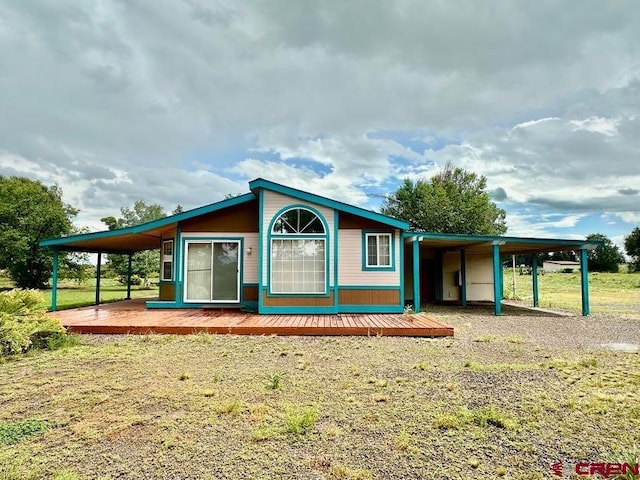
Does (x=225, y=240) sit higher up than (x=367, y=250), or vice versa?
(x=225, y=240)

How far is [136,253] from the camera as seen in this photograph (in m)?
24.8

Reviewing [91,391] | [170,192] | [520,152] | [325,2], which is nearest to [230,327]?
[91,391]

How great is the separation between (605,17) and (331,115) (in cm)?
879

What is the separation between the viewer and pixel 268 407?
11.1ft

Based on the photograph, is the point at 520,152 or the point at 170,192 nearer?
the point at 520,152

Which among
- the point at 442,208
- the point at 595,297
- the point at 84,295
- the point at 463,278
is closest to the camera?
the point at 463,278

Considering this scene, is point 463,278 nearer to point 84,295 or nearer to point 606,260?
point 84,295

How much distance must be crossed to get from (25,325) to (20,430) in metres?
3.37

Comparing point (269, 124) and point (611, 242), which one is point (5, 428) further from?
point (611, 242)

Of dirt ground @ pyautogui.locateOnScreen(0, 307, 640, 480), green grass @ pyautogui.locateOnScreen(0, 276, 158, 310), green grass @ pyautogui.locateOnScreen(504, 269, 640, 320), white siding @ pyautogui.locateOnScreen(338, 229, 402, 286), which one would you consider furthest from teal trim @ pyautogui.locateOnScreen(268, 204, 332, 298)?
green grass @ pyautogui.locateOnScreen(504, 269, 640, 320)

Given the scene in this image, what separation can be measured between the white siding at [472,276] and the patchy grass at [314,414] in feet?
28.3

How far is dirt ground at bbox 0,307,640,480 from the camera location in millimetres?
2443

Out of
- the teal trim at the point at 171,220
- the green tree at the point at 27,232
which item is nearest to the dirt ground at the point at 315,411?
the teal trim at the point at 171,220

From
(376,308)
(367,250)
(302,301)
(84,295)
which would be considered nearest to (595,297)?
(376,308)
